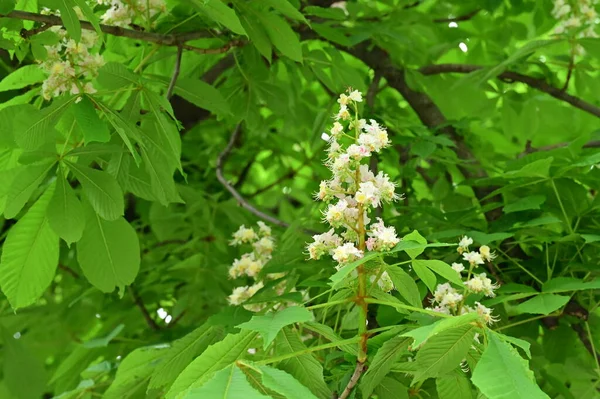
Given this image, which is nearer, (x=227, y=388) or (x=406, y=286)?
(x=227, y=388)

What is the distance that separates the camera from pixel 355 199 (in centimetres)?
86

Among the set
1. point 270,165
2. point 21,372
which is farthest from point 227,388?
point 270,165

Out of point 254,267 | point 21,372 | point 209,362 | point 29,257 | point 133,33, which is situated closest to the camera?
point 209,362

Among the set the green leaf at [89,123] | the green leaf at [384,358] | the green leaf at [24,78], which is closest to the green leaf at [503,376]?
the green leaf at [384,358]

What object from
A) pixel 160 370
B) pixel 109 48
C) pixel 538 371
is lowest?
pixel 538 371

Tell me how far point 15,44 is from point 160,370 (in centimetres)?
55

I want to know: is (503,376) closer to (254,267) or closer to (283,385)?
(283,385)

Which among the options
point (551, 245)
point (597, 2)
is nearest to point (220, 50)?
point (551, 245)

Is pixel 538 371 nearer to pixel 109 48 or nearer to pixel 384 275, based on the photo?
pixel 384 275

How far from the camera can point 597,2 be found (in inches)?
78.6

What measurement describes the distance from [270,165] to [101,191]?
1.59m

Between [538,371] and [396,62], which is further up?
[396,62]

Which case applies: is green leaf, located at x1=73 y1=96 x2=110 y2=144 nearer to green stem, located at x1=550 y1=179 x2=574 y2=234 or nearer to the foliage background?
the foliage background

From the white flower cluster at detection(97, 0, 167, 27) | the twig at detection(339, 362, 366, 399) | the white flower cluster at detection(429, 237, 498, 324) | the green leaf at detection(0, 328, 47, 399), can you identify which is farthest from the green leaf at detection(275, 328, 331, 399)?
the green leaf at detection(0, 328, 47, 399)
